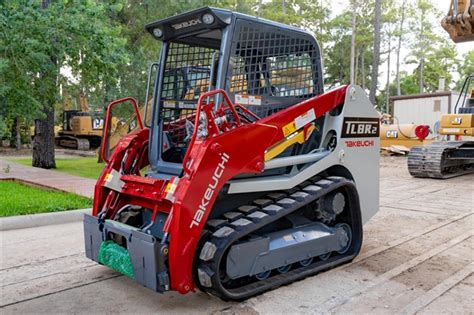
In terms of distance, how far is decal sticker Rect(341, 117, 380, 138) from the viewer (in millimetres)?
4902

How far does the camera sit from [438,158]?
38.9 ft

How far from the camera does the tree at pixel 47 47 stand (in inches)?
250

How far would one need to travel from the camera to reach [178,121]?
486cm

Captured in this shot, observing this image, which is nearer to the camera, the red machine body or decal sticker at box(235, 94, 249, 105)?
the red machine body

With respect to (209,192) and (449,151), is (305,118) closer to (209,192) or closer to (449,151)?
(209,192)

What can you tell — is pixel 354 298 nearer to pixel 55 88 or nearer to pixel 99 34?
pixel 99 34

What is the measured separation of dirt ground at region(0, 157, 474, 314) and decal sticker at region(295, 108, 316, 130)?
4.78ft

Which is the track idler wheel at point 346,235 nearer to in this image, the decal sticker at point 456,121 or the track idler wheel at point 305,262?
the track idler wheel at point 305,262

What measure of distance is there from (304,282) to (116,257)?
1.72 m

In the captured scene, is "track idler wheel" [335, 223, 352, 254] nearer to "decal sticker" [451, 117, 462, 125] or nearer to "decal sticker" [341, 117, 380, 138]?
"decal sticker" [341, 117, 380, 138]

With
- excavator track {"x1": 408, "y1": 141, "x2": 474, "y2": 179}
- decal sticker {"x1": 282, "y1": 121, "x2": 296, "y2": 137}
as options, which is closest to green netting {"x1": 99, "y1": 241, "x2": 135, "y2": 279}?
decal sticker {"x1": 282, "y1": 121, "x2": 296, "y2": 137}

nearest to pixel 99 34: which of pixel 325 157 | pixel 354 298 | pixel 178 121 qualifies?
pixel 178 121

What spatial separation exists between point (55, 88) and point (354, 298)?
6813 mm

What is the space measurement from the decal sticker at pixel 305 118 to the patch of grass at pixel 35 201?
14.7ft
